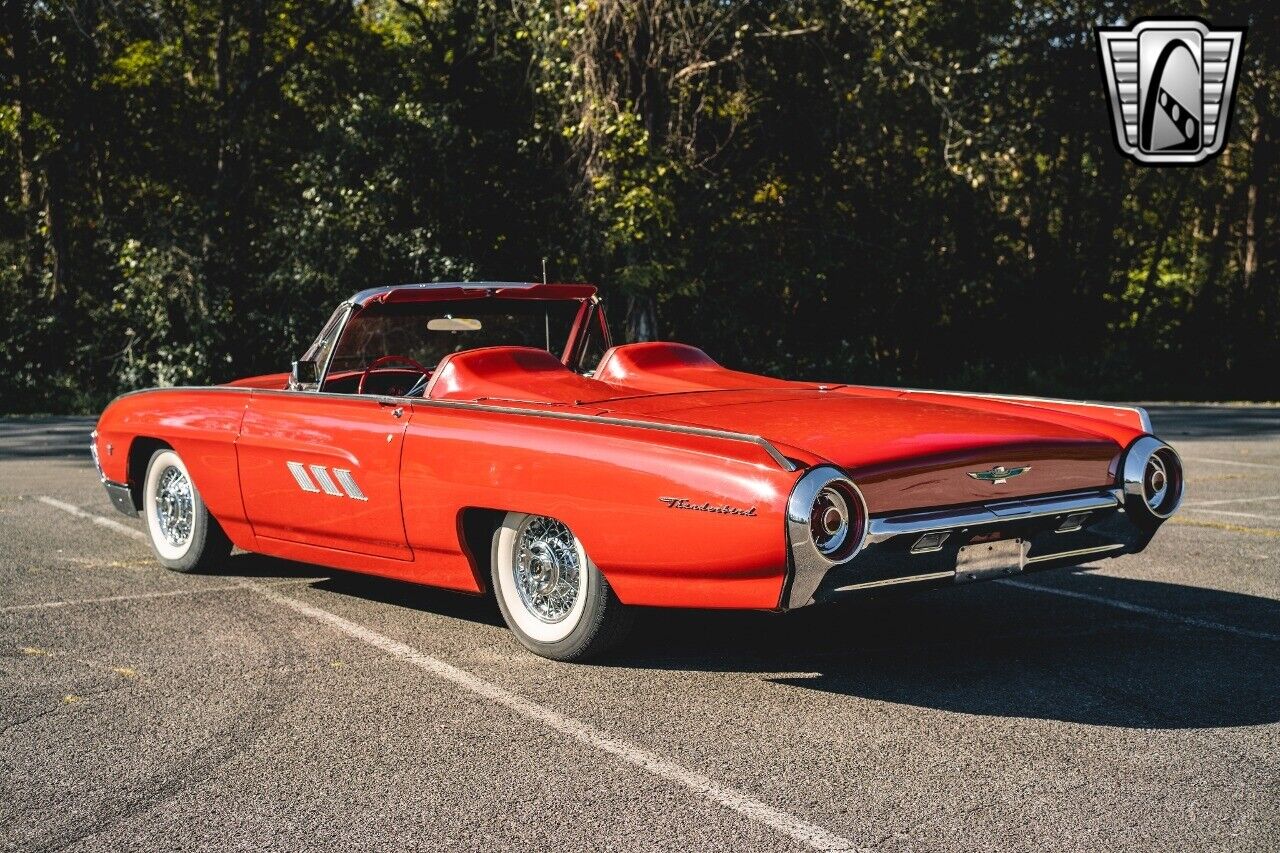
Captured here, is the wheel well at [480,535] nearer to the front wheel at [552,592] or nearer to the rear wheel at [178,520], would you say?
the front wheel at [552,592]

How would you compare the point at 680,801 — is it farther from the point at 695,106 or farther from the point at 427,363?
the point at 695,106

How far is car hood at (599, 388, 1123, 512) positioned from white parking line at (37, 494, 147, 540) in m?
4.03

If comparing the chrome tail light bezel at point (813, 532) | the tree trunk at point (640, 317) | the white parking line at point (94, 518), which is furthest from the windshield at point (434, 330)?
the tree trunk at point (640, 317)

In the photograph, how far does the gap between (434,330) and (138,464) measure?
1.82m

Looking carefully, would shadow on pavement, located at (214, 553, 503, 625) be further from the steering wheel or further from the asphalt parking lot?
the steering wheel

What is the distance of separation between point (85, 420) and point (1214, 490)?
15.4 meters

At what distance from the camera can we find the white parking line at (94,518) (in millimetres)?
Answer: 8200

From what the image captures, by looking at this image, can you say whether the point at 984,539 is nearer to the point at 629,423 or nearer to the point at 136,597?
the point at 629,423

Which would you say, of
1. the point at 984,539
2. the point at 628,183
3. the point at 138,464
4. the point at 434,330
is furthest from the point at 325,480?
the point at 628,183

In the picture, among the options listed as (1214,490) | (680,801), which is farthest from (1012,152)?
(680,801)

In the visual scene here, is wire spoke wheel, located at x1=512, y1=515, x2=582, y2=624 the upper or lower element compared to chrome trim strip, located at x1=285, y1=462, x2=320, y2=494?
lower

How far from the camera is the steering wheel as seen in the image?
256 inches

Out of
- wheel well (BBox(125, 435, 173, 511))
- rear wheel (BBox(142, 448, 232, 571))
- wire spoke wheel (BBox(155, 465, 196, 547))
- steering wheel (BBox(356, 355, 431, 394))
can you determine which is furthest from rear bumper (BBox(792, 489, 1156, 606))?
wheel well (BBox(125, 435, 173, 511))

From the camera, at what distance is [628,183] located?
63.9ft
